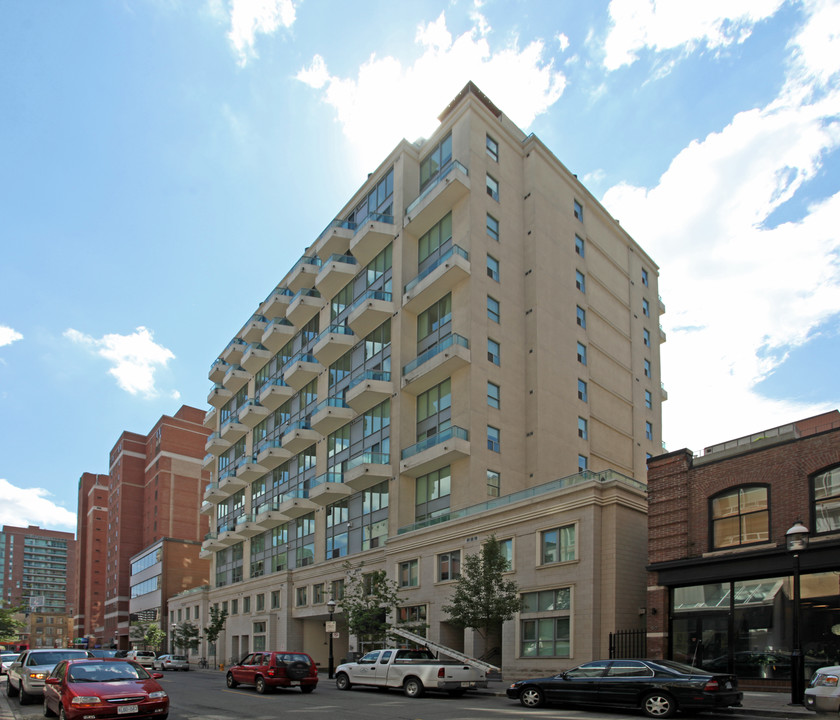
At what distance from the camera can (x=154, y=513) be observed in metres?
102

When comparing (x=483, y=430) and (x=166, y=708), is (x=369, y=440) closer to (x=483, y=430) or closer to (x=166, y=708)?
(x=483, y=430)

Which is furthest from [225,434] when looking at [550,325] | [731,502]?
[731,502]

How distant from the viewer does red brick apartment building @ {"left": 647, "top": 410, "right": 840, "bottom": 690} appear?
804 inches

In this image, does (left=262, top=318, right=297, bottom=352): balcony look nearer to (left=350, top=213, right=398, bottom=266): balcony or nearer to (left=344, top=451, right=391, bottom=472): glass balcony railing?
(left=350, top=213, right=398, bottom=266): balcony

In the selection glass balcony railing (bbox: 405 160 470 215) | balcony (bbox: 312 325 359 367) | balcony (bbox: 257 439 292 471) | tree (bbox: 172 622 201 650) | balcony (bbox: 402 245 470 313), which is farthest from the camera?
tree (bbox: 172 622 201 650)

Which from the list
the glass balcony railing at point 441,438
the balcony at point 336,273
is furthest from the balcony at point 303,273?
the glass balcony railing at point 441,438

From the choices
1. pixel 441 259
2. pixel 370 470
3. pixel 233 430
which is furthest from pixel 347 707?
pixel 233 430

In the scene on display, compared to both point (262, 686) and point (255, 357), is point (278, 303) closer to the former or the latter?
point (255, 357)

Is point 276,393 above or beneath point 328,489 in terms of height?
above

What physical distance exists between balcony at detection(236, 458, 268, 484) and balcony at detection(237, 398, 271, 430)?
3.61 metres

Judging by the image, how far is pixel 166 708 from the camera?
13.6 metres

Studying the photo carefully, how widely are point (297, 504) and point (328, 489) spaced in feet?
16.4

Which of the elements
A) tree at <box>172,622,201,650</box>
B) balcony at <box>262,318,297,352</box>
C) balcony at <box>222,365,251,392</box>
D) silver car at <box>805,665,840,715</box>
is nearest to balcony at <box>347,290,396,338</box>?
balcony at <box>262,318,297,352</box>

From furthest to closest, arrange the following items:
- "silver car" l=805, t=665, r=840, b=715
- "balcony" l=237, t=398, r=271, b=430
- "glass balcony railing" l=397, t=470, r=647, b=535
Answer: "balcony" l=237, t=398, r=271, b=430, "glass balcony railing" l=397, t=470, r=647, b=535, "silver car" l=805, t=665, r=840, b=715
